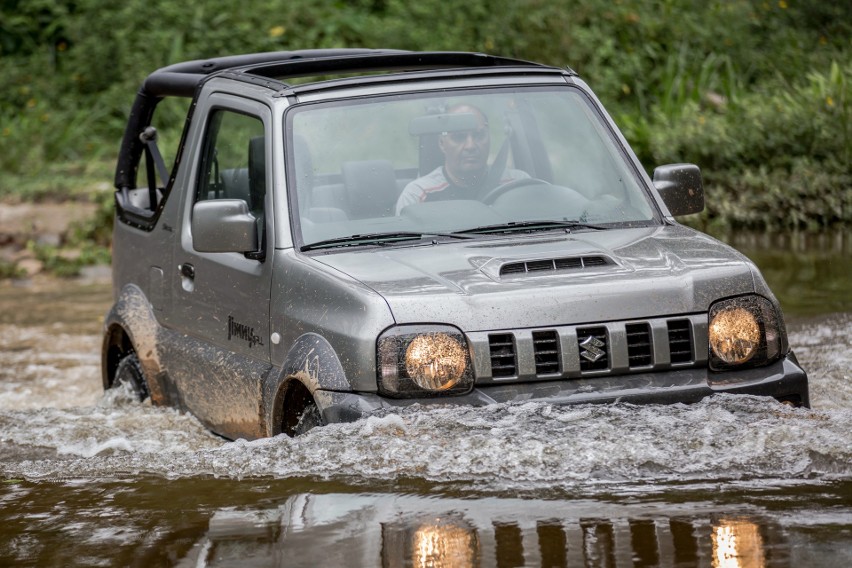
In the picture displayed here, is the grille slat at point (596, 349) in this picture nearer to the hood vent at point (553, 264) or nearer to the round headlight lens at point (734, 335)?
the round headlight lens at point (734, 335)

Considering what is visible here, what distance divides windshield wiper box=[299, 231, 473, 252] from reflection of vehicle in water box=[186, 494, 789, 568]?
3.62 ft

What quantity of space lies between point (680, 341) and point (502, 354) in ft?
2.09

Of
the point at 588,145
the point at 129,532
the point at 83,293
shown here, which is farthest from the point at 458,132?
the point at 83,293

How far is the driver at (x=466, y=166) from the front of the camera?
5758 mm

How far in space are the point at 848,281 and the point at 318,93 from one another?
5.60 m

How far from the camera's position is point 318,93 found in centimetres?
571

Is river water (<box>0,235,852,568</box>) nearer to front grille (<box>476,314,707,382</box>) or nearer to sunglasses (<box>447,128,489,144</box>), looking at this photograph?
front grille (<box>476,314,707,382</box>)

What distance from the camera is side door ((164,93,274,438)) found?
18.2 ft

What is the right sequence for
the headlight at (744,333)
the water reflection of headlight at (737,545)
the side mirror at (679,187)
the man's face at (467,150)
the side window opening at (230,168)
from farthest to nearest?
1. the side window opening at (230,168)
2. the side mirror at (679,187)
3. the man's face at (467,150)
4. the headlight at (744,333)
5. the water reflection of headlight at (737,545)

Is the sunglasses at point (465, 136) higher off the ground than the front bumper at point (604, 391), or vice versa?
the sunglasses at point (465, 136)

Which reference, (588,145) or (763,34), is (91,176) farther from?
(588,145)

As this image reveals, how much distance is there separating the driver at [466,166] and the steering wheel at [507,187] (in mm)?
27

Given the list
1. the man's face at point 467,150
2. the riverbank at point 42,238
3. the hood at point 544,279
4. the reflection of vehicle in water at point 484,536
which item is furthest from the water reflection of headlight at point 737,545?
the riverbank at point 42,238

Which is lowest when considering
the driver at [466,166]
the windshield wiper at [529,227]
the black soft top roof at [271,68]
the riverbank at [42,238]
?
the riverbank at [42,238]
